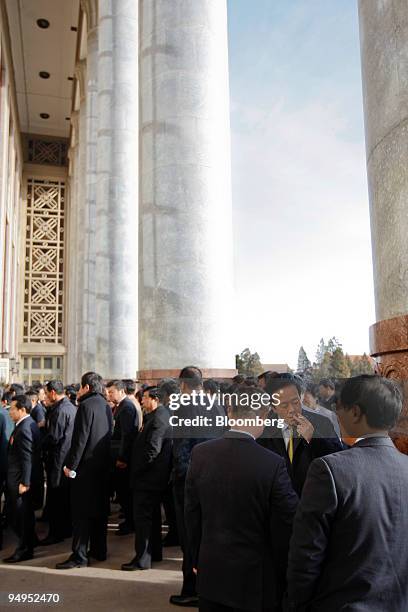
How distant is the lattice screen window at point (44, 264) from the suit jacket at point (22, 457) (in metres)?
24.7

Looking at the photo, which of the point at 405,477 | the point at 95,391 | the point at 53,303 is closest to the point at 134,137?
the point at 95,391

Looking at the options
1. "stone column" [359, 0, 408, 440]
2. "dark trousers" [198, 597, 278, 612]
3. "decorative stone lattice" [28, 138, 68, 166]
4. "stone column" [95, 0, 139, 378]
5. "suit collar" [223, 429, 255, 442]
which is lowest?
"dark trousers" [198, 597, 278, 612]

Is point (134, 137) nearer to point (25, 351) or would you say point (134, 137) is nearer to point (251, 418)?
point (251, 418)

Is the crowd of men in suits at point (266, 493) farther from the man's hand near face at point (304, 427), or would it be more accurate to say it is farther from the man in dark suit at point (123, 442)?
the man in dark suit at point (123, 442)

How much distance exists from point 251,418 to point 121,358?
33.8 feet

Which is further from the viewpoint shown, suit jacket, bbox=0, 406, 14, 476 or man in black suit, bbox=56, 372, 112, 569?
suit jacket, bbox=0, 406, 14, 476

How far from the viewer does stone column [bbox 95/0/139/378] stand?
1333cm

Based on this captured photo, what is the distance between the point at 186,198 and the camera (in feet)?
24.3

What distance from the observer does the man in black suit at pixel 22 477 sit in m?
5.61

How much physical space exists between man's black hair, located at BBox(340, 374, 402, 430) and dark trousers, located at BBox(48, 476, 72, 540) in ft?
17.1

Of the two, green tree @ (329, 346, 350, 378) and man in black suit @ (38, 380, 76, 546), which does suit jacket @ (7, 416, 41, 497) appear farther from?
green tree @ (329, 346, 350, 378)

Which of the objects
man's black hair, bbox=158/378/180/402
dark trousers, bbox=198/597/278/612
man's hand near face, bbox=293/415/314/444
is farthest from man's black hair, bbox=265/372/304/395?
man's black hair, bbox=158/378/180/402

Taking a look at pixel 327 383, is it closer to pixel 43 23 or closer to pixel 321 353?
pixel 321 353

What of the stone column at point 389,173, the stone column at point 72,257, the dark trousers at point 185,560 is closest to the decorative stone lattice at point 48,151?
the stone column at point 72,257
